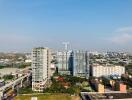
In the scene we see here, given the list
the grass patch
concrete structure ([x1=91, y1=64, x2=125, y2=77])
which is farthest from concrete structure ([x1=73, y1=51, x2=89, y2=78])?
the grass patch

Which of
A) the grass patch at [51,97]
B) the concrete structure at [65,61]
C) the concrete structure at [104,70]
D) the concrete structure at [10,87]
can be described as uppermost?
the concrete structure at [65,61]

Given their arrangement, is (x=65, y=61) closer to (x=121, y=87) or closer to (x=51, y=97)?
(x=121, y=87)

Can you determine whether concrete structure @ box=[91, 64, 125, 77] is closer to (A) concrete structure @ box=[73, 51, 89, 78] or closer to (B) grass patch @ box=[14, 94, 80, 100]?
(A) concrete structure @ box=[73, 51, 89, 78]

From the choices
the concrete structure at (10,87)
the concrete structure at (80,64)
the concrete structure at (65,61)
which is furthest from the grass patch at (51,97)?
the concrete structure at (65,61)

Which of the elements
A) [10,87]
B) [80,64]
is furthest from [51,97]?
[80,64]

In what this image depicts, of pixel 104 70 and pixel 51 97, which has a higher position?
pixel 104 70

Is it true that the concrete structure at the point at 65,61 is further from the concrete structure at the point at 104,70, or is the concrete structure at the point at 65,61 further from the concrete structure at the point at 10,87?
the concrete structure at the point at 10,87

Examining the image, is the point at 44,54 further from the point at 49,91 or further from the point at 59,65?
the point at 59,65

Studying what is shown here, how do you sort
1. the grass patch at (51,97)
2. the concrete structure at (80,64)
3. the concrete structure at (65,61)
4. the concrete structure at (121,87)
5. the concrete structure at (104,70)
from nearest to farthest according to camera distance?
the grass patch at (51,97) < the concrete structure at (121,87) < the concrete structure at (80,64) < the concrete structure at (104,70) < the concrete structure at (65,61)
